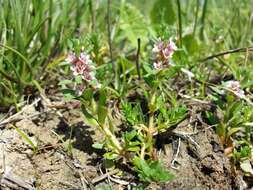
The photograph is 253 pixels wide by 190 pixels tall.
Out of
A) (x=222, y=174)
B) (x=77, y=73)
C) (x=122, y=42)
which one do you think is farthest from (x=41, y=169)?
(x=122, y=42)

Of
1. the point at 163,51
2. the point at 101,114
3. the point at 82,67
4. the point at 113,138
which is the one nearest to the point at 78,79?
the point at 82,67

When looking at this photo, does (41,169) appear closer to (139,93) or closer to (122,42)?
(139,93)

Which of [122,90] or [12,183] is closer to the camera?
[12,183]

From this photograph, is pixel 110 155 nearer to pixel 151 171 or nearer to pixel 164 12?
pixel 151 171

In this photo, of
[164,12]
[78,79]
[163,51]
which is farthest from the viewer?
[164,12]

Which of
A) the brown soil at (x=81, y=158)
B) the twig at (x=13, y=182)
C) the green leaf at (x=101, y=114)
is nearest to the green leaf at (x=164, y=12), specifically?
→ the brown soil at (x=81, y=158)

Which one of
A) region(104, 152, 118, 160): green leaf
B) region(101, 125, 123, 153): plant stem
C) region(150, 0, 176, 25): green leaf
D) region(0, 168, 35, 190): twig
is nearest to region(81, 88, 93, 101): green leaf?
region(101, 125, 123, 153): plant stem
